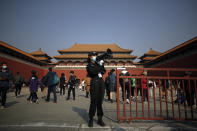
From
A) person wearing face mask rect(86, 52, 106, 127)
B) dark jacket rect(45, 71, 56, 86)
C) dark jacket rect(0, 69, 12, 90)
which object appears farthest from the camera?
dark jacket rect(45, 71, 56, 86)

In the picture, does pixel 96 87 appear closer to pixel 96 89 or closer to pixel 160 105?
pixel 96 89

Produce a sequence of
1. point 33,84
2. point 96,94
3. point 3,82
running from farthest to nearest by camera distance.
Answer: point 33,84
point 3,82
point 96,94

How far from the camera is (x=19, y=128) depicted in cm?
198

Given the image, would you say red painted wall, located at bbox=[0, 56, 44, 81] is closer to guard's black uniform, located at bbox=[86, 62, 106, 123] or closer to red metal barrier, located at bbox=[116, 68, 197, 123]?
guard's black uniform, located at bbox=[86, 62, 106, 123]

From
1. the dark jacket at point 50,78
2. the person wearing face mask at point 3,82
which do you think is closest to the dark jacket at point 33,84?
the dark jacket at point 50,78

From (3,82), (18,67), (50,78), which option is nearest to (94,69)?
(3,82)

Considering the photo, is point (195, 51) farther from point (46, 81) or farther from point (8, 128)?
point (8, 128)

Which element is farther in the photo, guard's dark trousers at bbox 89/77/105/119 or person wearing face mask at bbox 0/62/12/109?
person wearing face mask at bbox 0/62/12/109

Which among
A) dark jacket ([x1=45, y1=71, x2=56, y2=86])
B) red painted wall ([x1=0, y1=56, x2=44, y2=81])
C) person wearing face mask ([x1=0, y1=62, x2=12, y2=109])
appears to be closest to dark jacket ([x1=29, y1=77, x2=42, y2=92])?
dark jacket ([x1=45, y1=71, x2=56, y2=86])

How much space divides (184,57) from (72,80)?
1376 centimetres

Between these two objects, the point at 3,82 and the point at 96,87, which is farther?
the point at 3,82

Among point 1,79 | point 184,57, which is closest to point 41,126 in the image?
point 1,79

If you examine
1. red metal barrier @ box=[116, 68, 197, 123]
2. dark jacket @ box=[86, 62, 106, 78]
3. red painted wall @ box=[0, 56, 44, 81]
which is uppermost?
red painted wall @ box=[0, 56, 44, 81]

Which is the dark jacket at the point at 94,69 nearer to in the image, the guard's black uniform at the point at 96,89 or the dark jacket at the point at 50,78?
the guard's black uniform at the point at 96,89
